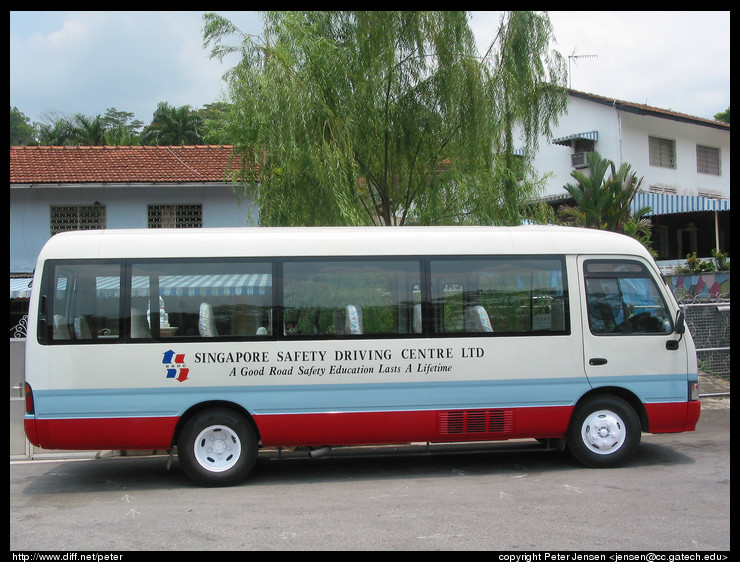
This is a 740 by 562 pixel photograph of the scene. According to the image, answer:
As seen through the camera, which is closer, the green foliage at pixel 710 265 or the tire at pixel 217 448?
the tire at pixel 217 448

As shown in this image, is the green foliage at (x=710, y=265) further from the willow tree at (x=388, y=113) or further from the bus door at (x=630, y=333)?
Answer: the bus door at (x=630, y=333)

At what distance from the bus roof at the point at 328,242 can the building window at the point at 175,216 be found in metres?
12.0

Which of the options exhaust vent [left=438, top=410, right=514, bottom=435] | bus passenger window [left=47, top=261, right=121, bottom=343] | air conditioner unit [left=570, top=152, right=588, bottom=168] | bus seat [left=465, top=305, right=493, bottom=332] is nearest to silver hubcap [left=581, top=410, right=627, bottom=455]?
exhaust vent [left=438, top=410, right=514, bottom=435]

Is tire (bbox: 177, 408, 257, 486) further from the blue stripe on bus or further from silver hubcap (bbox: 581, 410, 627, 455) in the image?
silver hubcap (bbox: 581, 410, 627, 455)

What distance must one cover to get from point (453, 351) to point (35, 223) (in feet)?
49.9

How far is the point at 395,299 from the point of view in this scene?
7.89m

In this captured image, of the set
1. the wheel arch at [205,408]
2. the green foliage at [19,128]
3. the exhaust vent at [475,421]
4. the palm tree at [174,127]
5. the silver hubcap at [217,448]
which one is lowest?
the silver hubcap at [217,448]

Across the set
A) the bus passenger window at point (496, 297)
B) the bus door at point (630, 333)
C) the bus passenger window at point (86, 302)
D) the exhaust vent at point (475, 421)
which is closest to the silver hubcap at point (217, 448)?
the bus passenger window at point (86, 302)

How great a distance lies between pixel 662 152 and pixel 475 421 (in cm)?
2098

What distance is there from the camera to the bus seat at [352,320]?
779cm

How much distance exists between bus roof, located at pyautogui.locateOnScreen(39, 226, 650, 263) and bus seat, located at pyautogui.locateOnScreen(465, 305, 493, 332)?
25.4 inches

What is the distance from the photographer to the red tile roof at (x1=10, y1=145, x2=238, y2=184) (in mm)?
19062

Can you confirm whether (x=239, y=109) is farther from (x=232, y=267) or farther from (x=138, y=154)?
(x=138, y=154)

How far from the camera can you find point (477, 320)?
796 centimetres
